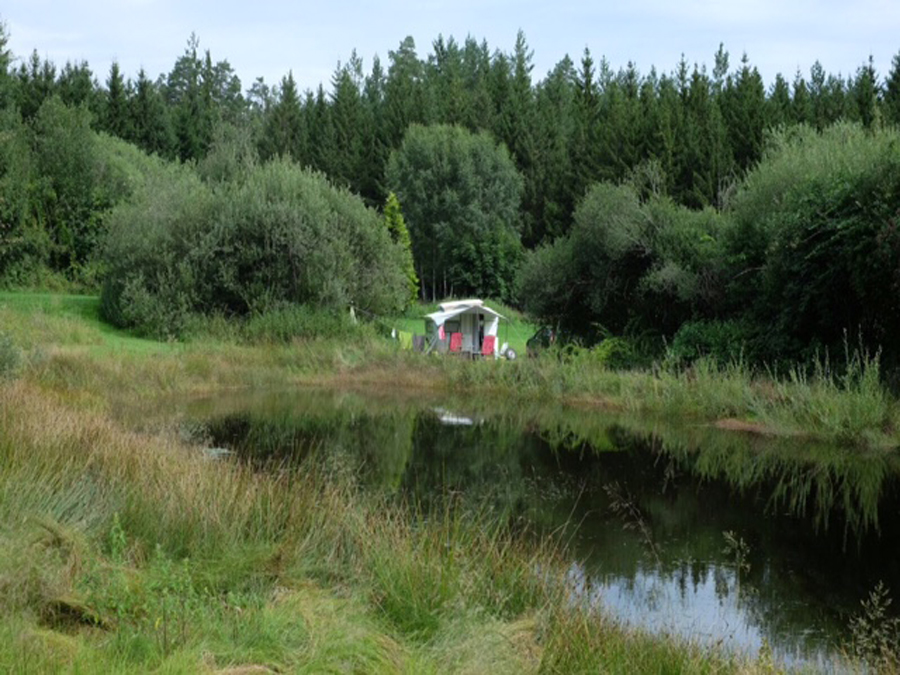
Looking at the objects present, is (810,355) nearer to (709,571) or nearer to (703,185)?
(709,571)

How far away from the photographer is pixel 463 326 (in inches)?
1379

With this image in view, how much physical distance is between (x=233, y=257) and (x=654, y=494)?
817 inches

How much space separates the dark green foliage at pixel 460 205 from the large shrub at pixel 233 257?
2057 cm

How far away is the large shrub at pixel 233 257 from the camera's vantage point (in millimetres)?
30678

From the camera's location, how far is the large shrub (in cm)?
3068

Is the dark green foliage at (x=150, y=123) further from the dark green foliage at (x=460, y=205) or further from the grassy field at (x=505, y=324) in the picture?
the grassy field at (x=505, y=324)

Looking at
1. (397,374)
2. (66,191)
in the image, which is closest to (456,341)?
(397,374)

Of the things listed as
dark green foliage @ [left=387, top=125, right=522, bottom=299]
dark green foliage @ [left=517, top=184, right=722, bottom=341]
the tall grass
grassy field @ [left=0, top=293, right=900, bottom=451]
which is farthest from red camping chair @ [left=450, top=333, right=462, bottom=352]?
the tall grass

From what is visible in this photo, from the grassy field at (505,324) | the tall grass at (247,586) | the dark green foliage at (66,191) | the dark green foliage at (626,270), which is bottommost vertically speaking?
the tall grass at (247,586)

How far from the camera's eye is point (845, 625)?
27.6ft

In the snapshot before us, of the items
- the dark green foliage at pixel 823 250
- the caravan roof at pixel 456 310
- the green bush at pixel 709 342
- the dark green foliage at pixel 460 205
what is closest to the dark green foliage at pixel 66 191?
the caravan roof at pixel 456 310

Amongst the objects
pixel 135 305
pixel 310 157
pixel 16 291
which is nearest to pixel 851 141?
pixel 135 305

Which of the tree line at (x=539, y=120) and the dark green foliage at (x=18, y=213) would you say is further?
the tree line at (x=539, y=120)

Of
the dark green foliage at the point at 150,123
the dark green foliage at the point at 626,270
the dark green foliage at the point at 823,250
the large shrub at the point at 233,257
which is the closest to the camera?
the dark green foliage at the point at 823,250
